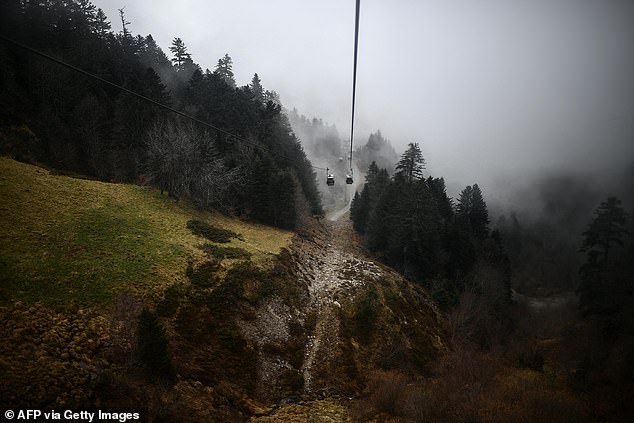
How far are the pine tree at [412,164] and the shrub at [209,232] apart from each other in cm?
3852

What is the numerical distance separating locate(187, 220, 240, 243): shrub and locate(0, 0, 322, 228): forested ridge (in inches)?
251

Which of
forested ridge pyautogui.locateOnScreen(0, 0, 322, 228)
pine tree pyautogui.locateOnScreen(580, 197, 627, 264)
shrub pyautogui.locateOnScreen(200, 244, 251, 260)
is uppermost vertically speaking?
forested ridge pyautogui.locateOnScreen(0, 0, 322, 228)

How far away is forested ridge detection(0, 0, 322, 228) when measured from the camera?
32438 millimetres

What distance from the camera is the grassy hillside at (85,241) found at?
46.9 feet

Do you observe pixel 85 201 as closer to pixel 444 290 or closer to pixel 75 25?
pixel 444 290

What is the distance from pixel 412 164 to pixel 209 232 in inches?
1692

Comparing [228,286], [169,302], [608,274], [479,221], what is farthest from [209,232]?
[479,221]

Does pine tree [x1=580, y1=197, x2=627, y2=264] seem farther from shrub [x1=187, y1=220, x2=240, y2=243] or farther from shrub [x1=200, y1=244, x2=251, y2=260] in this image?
shrub [x1=187, y1=220, x2=240, y2=243]

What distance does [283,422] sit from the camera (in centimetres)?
1487

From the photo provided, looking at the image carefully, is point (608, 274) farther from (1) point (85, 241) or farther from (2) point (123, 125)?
(2) point (123, 125)

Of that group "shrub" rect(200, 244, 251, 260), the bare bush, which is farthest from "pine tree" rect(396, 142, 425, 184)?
"shrub" rect(200, 244, 251, 260)

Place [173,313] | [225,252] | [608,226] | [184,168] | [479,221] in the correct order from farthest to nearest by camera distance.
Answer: [479,221], [608,226], [184,168], [225,252], [173,313]

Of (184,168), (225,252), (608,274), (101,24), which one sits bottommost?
(608,274)

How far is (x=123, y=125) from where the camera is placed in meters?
38.7
